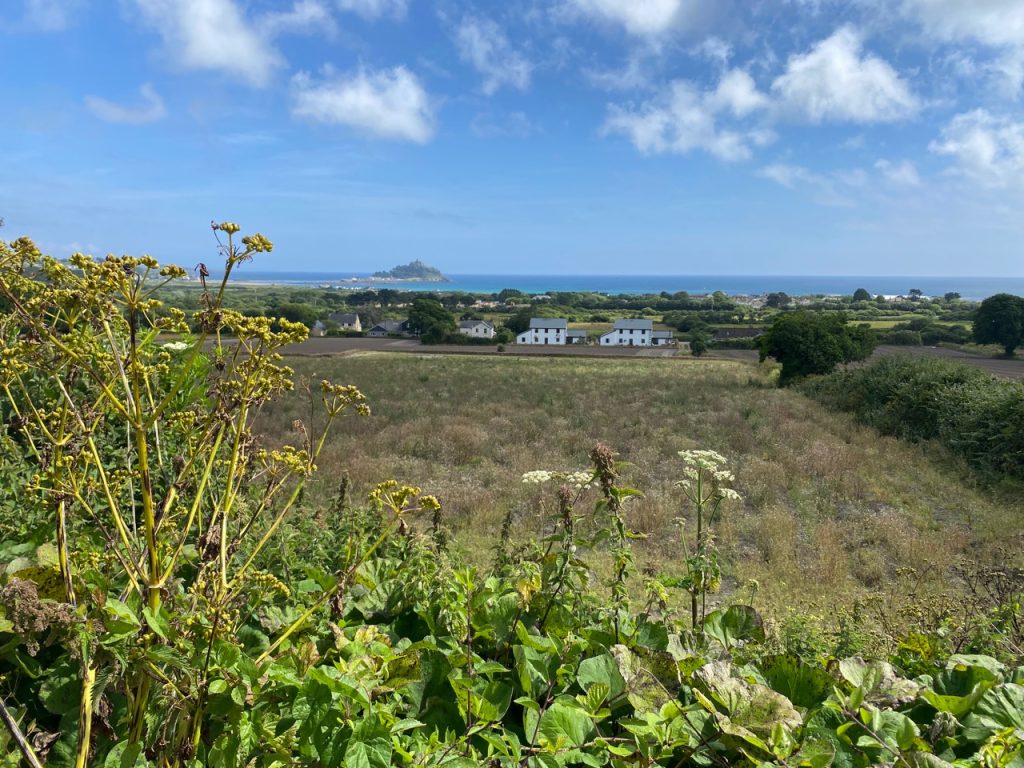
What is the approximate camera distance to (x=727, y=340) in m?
70.4

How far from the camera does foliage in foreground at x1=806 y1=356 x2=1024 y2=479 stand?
1306 cm

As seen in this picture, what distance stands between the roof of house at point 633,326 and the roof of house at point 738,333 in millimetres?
9567

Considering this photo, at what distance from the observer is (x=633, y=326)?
86.0 metres

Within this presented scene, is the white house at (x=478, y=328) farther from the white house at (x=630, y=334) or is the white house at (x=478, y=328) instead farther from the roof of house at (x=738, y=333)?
the roof of house at (x=738, y=333)

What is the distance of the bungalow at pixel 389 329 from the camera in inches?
3153

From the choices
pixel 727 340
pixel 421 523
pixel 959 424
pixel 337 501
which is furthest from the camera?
pixel 727 340

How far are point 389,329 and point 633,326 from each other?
3678 cm

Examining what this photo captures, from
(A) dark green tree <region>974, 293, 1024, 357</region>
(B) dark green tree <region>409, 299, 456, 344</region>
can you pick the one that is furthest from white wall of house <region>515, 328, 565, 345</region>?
(A) dark green tree <region>974, 293, 1024, 357</region>

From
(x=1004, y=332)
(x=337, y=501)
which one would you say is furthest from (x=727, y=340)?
(x=337, y=501)

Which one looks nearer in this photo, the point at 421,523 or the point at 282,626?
the point at 282,626

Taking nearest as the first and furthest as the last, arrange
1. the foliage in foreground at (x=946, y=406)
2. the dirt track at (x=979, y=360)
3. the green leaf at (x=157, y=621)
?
the green leaf at (x=157, y=621) → the foliage in foreground at (x=946, y=406) → the dirt track at (x=979, y=360)

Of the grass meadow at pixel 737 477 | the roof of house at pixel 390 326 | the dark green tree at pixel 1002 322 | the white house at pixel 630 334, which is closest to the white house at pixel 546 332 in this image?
the white house at pixel 630 334

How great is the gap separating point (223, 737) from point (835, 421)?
20.2 metres

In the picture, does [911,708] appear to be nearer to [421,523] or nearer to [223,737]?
[223,737]
